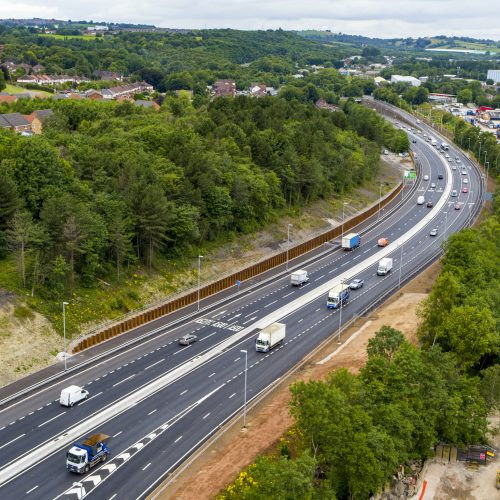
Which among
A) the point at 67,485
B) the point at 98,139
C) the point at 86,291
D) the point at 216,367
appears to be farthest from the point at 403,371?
the point at 98,139

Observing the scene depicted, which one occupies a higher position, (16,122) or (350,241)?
→ (16,122)

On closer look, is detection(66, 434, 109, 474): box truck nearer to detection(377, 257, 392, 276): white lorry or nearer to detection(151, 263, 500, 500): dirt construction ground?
detection(151, 263, 500, 500): dirt construction ground

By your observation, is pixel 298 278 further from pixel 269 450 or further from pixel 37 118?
pixel 37 118

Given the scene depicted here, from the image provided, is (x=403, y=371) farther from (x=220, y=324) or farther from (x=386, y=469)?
(x=220, y=324)

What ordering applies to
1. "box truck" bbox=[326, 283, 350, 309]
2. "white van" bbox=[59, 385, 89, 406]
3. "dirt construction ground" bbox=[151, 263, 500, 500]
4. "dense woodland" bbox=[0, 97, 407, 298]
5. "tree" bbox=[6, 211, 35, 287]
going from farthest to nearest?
1. "box truck" bbox=[326, 283, 350, 309]
2. "dense woodland" bbox=[0, 97, 407, 298]
3. "tree" bbox=[6, 211, 35, 287]
4. "white van" bbox=[59, 385, 89, 406]
5. "dirt construction ground" bbox=[151, 263, 500, 500]

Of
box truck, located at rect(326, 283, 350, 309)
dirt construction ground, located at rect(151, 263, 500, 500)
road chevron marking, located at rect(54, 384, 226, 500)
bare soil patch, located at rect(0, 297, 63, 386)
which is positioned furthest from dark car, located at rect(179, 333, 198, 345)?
box truck, located at rect(326, 283, 350, 309)

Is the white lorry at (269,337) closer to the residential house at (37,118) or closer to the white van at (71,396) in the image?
the white van at (71,396)

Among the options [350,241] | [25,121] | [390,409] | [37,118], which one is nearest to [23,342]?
[390,409]
